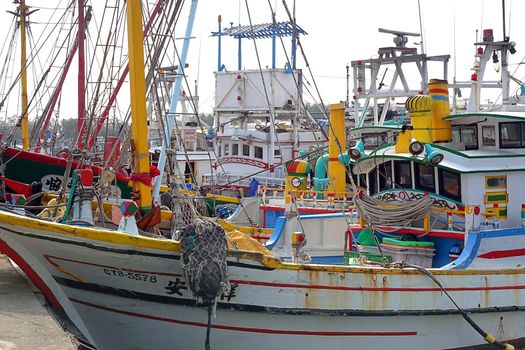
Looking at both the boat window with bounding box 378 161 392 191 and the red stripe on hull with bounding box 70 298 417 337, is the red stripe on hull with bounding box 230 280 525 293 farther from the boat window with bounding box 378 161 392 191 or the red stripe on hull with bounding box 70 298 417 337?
the boat window with bounding box 378 161 392 191

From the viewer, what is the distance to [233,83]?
3158 centimetres

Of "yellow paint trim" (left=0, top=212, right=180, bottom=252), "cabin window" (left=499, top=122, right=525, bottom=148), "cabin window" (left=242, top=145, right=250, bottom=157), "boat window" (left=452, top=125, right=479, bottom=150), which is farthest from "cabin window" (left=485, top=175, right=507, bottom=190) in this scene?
"cabin window" (left=242, top=145, right=250, bottom=157)

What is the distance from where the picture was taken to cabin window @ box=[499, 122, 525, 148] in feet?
39.9

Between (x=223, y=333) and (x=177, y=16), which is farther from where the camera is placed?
(x=177, y=16)

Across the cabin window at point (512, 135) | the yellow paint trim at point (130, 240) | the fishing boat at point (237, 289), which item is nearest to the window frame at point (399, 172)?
the fishing boat at point (237, 289)

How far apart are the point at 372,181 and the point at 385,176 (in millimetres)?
512

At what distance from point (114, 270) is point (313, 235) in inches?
214

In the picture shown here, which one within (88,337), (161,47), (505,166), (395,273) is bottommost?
(88,337)

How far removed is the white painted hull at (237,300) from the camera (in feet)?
29.0

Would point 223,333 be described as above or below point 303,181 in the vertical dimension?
below

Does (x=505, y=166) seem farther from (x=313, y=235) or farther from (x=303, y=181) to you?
(x=303, y=181)

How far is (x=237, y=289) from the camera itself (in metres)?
9.08

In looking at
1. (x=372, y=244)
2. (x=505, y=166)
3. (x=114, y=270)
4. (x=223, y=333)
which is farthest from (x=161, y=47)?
(x=505, y=166)

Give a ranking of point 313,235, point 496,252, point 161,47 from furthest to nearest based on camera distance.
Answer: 1. point 313,235
2. point 496,252
3. point 161,47
